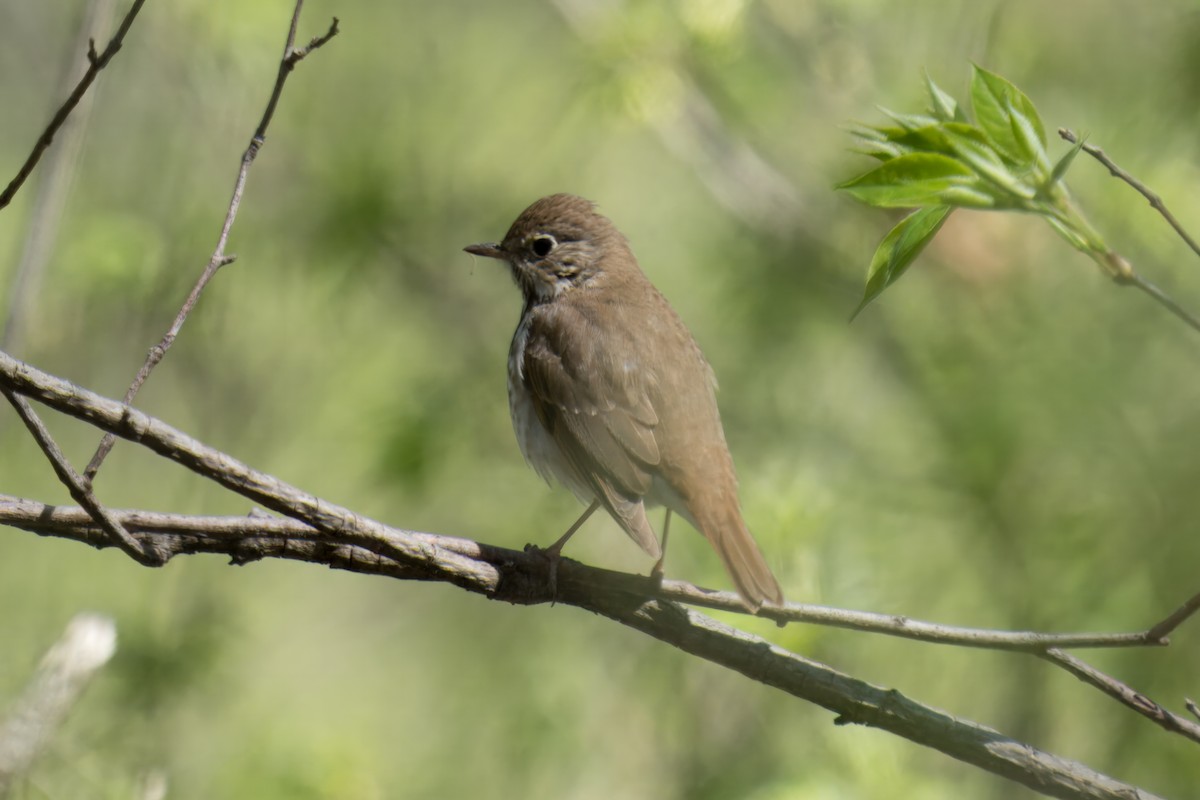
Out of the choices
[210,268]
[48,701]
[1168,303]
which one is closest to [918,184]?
[1168,303]

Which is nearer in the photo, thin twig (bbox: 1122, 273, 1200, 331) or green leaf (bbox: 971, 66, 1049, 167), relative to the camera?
thin twig (bbox: 1122, 273, 1200, 331)

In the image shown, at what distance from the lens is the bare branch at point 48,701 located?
273cm

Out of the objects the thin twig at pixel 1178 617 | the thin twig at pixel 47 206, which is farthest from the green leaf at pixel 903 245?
the thin twig at pixel 47 206

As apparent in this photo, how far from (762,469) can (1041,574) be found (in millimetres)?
1206

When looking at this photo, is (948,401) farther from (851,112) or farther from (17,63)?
(17,63)

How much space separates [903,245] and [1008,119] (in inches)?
11.9

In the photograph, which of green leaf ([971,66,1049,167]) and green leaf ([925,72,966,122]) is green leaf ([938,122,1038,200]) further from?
green leaf ([925,72,966,122])

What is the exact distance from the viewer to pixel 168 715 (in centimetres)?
Answer: 486

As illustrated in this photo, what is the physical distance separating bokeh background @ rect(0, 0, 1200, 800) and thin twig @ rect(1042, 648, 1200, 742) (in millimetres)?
1580

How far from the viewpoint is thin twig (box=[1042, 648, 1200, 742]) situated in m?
2.12

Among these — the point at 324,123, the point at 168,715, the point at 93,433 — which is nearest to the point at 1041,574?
the point at 168,715

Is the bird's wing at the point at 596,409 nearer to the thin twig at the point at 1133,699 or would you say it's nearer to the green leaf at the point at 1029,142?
the thin twig at the point at 1133,699

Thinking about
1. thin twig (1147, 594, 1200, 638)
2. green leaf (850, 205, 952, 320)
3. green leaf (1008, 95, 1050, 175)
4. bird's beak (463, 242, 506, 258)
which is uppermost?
bird's beak (463, 242, 506, 258)

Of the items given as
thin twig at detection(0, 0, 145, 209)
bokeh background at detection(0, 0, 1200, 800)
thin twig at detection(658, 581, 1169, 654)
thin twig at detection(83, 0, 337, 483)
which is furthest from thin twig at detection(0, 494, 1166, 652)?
bokeh background at detection(0, 0, 1200, 800)
